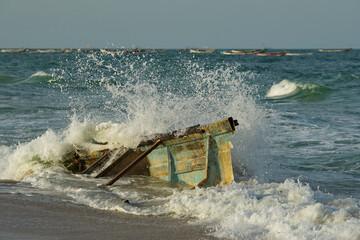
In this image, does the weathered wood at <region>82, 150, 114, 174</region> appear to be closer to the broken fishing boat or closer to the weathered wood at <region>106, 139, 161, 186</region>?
the broken fishing boat

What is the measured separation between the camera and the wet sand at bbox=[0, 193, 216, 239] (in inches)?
211

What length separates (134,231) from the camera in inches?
218

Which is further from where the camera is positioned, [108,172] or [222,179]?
[108,172]

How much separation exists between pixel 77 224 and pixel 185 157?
2.41 m

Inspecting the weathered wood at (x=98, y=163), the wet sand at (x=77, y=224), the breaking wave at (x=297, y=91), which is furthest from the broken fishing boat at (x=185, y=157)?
the breaking wave at (x=297, y=91)

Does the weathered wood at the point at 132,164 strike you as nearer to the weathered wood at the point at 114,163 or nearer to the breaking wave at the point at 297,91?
the weathered wood at the point at 114,163

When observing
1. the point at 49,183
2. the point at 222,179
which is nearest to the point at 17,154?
the point at 49,183

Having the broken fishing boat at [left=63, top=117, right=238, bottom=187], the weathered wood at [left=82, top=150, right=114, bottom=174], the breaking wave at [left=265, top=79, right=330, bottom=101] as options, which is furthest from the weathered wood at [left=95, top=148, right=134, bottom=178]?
the breaking wave at [left=265, top=79, right=330, bottom=101]

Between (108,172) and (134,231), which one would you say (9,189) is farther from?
(134,231)

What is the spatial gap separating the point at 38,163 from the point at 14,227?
3817 millimetres

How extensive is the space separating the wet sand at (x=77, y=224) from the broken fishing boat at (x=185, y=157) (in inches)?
49.5

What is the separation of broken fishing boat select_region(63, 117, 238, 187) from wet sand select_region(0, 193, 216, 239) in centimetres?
126

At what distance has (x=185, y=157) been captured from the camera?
25.3ft

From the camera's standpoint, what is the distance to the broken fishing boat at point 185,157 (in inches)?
292
